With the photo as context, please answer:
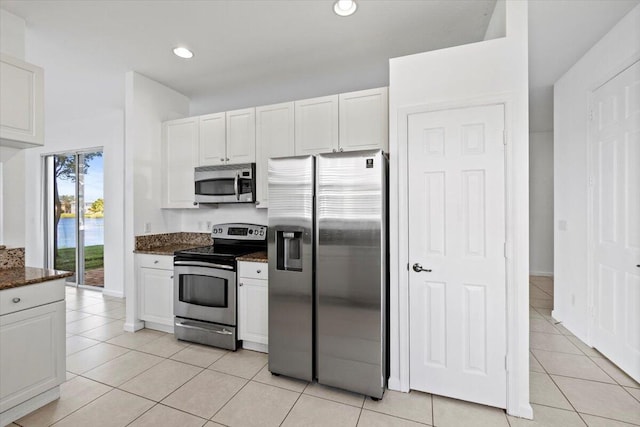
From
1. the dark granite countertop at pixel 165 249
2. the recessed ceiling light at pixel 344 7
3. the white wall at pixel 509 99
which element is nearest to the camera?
the white wall at pixel 509 99

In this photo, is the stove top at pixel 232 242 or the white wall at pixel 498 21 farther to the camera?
the stove top at pixel 232 242

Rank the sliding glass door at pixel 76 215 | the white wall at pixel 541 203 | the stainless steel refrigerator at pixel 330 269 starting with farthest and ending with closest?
1. the white wall at pixel 541 203
2. the sliding glass door at pixel 76 215
3. the stainless steel refrigerator at pixel 330 269

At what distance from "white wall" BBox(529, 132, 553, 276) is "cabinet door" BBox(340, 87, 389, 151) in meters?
4.85

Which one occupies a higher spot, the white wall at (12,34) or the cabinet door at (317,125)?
the white wall at (12,34)

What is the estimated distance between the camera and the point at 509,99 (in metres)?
1.96

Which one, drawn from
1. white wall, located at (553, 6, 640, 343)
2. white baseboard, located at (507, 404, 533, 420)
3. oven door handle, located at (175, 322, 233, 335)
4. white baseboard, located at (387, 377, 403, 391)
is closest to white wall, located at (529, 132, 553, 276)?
white wall, located at (553, 6, 640, 343)

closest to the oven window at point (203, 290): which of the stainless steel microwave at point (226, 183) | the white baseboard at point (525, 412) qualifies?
the stainless steel microwave at point (226, 183)

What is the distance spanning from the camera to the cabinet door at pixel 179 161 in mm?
3600

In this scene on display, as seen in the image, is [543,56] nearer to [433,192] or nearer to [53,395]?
[433,192]

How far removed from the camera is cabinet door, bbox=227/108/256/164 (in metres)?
Result: 3.29

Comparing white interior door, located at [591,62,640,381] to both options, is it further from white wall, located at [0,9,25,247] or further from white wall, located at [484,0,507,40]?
white wall, located at [0,9,25,247]

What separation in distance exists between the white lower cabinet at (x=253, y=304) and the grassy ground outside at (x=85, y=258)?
11.3 ft

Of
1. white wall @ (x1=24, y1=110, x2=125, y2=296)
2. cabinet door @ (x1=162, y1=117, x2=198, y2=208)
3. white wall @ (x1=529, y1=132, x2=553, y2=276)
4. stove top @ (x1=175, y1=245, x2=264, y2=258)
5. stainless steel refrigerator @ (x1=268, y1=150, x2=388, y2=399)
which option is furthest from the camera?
white wall @ (x1=529, y1=132, x2=553, y2=276)

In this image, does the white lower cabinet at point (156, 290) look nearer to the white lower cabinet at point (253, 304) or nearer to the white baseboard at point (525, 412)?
the white lower cabinet at point (253, 304)
